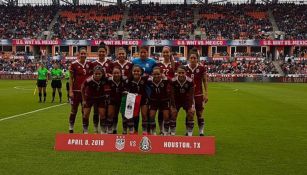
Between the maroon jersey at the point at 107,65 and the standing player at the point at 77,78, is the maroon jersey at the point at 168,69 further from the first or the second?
the standing player at the point at 77,78

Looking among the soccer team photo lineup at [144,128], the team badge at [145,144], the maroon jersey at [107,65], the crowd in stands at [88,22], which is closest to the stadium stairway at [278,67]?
the crowd in stands at [88,22]

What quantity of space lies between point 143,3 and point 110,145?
226 feet

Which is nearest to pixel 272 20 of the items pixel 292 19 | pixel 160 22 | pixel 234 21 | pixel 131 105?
pixel 292 19

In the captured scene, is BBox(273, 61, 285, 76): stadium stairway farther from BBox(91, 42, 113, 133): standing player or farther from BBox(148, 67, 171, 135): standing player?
BBox(148, 67, 171, 135): standing player

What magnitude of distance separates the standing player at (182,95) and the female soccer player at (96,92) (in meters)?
1.51

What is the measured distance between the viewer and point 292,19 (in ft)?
219

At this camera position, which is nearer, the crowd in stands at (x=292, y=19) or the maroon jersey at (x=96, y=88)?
the maroon jersey at (x=96, y=88)

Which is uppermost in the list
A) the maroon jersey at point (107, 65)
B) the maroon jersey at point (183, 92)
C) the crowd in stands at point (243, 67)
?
the maroon jersey at point (107, 65)

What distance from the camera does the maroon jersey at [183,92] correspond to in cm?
1041

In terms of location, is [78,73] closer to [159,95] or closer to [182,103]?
[159,95]

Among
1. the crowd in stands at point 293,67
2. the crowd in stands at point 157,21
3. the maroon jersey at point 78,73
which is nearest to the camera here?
the maroon jersey at point 78,73

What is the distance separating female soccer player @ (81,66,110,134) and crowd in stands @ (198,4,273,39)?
53.8 m

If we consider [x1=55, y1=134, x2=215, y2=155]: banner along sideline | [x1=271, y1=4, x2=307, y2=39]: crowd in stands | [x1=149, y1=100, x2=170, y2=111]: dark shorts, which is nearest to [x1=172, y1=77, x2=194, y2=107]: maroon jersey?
[x1=149, y1=100, x2=170, y2=111]: dark shorts

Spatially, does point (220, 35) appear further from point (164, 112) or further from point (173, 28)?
point (164, 112)
